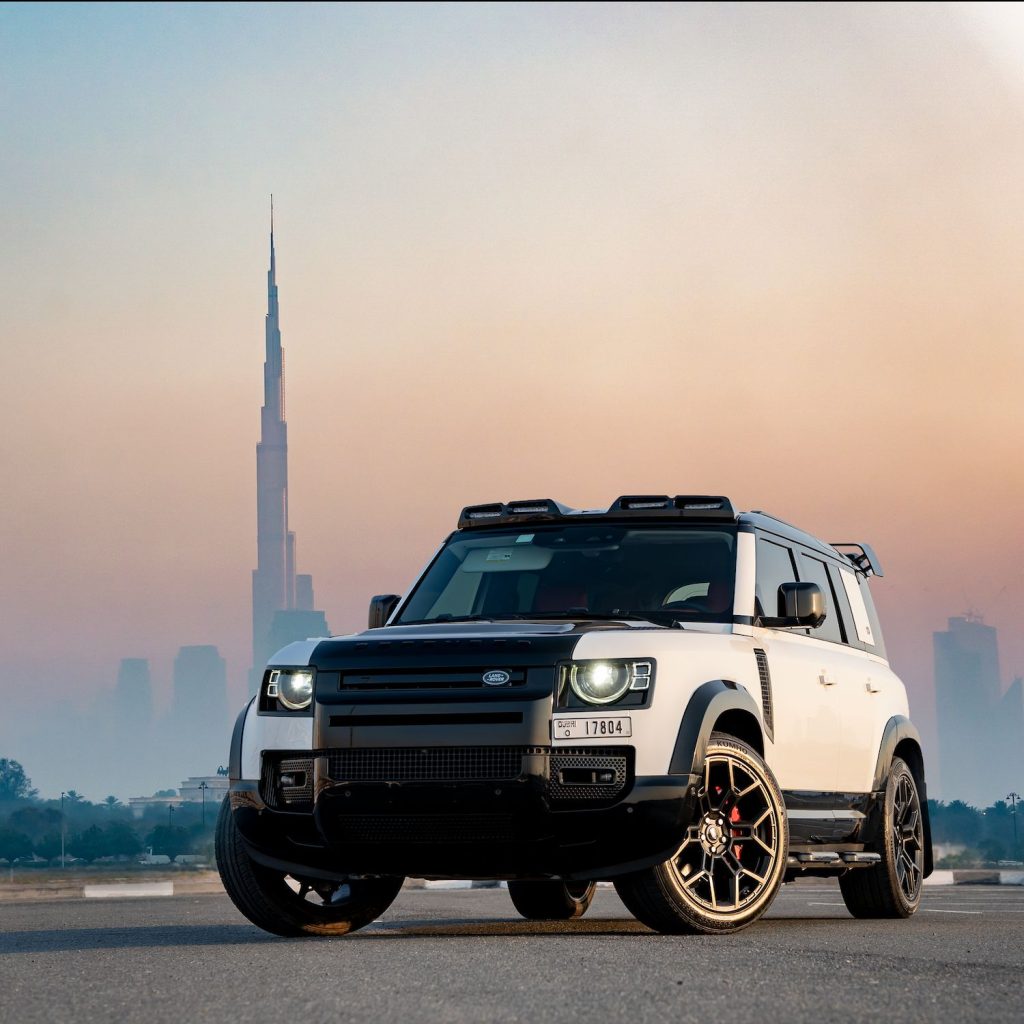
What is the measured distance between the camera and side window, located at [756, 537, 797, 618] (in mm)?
10281

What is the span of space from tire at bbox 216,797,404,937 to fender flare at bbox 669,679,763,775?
6.16ft

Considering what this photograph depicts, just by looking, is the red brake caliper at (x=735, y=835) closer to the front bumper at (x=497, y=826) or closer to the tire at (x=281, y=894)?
the front bumper at (x=497, y=826)

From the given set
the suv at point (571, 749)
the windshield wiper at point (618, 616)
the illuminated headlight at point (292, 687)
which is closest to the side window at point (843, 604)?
the suv at point (571, 749)

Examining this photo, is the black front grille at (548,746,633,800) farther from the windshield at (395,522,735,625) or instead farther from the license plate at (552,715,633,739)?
the windshield at (395,522,735,625)

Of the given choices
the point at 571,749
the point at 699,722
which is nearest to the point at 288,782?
the point at 571,749

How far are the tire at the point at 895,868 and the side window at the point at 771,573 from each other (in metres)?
1.59

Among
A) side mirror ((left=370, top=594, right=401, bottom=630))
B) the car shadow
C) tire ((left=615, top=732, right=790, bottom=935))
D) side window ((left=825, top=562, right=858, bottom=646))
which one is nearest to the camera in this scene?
tire ((left=615, top=732, right=790, bottom=935))

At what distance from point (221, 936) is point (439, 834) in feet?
6.83

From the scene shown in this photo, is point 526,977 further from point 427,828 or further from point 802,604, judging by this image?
point 802,604

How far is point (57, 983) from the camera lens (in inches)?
273

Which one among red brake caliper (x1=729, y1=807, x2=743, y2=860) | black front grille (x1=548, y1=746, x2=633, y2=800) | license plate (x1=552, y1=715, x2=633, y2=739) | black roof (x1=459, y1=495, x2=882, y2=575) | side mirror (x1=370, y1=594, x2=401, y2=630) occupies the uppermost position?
black roof (x1=459, y1=495, x2=882, y2=575)

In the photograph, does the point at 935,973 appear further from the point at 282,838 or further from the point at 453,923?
the point at 453,923

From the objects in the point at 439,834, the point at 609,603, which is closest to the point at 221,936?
the point at 439,834

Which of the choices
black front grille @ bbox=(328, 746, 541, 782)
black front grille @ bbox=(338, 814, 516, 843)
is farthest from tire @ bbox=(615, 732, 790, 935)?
black front grille @ bbox=(328, 746, 541, 782)
